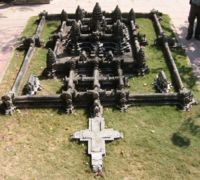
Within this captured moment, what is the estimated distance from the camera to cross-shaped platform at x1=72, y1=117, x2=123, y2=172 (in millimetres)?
A: 14352

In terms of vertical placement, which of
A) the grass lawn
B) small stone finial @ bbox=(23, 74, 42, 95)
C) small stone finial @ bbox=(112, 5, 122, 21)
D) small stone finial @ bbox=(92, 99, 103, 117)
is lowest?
the grass lawn

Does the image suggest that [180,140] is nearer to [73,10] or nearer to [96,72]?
[96,72]

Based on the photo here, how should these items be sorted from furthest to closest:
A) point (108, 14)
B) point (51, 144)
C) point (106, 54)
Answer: point (108, 14), point (106, 54), point (51, 144)

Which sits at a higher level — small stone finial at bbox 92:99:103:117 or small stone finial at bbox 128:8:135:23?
small stone finial at bbox 128:8:135:23

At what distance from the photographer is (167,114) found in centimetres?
1652

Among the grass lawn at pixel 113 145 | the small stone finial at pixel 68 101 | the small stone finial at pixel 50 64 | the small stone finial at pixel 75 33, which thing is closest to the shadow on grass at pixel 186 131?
the grass lawn at pixel 113 145

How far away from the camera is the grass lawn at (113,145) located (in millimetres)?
13797

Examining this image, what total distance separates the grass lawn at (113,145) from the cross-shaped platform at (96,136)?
9.5 inches

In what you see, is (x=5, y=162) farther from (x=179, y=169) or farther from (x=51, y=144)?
(x=179, y=169)

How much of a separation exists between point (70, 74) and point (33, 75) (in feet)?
6.01

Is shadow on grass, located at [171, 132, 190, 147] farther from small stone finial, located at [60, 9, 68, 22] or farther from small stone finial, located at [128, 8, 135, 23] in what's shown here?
small stone finial, located at [60, 9, 68, 22]

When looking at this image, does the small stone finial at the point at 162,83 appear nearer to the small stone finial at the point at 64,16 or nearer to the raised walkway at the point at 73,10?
the raised walkway at the point at 73,10

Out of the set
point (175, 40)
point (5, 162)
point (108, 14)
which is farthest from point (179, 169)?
point (108, 14)

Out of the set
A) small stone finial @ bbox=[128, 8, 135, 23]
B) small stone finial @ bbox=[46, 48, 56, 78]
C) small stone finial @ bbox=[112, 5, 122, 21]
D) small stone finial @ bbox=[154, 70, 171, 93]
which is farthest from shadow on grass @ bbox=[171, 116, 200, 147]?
small stone finial @ bbox=[128, 8, 135, 23]
